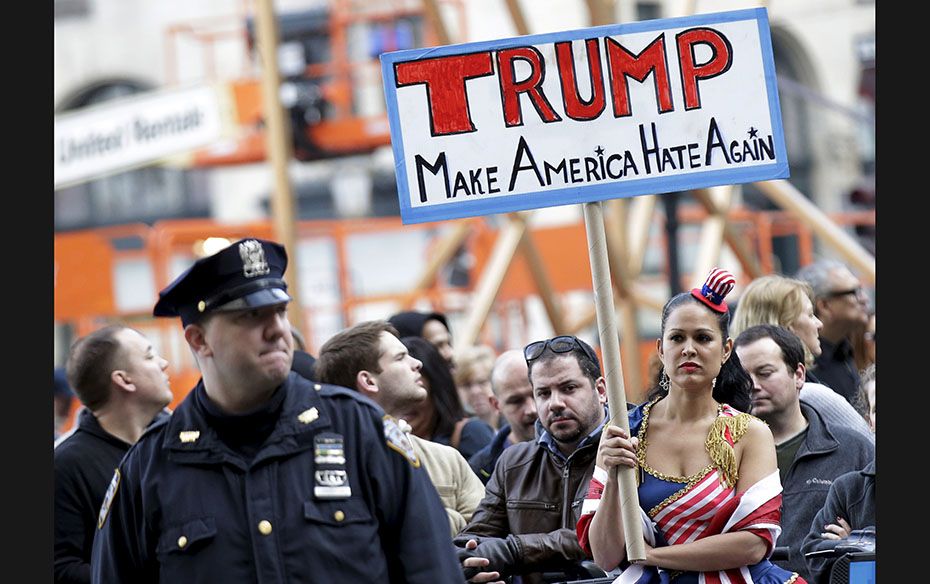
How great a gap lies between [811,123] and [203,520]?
25859 mm

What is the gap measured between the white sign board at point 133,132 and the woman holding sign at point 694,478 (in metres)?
7.65

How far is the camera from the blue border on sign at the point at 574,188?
461 cm

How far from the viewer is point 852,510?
202 inches

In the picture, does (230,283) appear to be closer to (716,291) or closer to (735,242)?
(716,291)

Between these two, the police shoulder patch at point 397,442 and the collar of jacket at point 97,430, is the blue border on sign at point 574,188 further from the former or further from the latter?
the collar of jacket at point 97,430

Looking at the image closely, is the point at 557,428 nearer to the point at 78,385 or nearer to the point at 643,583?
the point at 643,583

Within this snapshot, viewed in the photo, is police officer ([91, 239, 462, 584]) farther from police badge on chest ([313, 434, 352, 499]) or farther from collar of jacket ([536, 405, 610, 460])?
collar of jacket ([536, 405, 610, 460])

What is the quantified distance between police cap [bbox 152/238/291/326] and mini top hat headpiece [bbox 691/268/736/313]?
4.49 feet

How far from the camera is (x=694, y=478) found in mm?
4445

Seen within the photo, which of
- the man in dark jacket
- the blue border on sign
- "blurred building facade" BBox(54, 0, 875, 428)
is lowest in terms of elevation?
the man in dark jacket

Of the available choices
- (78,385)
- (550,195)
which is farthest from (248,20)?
(550,195)

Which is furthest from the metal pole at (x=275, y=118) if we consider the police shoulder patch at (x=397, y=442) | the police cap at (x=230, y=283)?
the police shoulder patch at (x=397, y=442)

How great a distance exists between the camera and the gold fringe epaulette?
4445 millimetres

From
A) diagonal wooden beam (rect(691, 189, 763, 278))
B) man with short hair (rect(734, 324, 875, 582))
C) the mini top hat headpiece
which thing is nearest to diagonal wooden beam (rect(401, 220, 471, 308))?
diagonal wooden beam (rect(691, 189, 763, 278))
